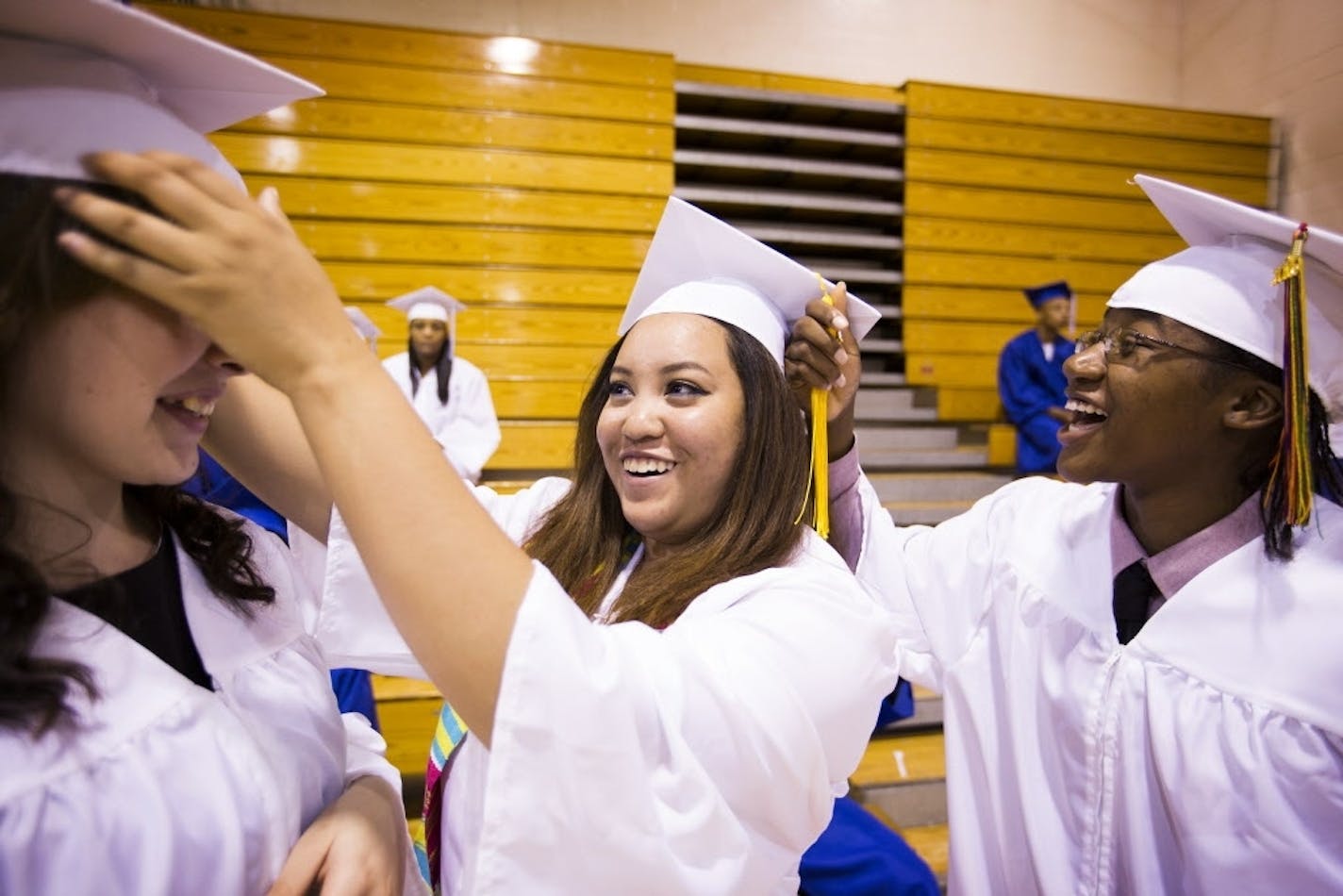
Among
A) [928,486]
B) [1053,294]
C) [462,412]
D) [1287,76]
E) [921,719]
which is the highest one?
[1287,76]

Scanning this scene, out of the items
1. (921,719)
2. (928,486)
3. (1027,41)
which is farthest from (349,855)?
(1027,41)

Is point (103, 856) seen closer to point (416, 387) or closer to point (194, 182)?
point (194, 182)

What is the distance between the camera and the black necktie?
1.55m

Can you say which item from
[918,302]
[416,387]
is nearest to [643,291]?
[416,387]

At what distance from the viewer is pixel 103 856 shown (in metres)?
0.66

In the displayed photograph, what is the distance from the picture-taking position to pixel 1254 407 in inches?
60.2

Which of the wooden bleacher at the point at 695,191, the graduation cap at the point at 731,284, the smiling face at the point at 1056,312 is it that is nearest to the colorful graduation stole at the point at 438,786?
the graduation cap at the point at 731,284

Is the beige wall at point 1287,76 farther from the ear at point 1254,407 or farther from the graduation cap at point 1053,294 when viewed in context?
the ear at point 1254,407

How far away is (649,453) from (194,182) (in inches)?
31.8

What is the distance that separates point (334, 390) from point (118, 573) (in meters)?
0.36

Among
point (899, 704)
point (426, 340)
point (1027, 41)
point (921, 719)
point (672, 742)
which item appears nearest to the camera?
point (672, 742)

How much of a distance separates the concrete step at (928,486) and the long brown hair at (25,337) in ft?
17.4

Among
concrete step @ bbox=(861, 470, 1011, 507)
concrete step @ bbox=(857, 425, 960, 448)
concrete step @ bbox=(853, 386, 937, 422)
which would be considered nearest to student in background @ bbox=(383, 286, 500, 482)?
concrete step @ bbox=(861, 470, 1011, 507)

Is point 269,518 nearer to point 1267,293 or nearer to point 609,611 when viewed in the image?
point 609,611
